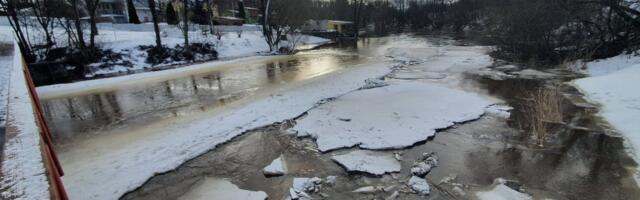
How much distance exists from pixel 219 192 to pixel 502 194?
12.8ft

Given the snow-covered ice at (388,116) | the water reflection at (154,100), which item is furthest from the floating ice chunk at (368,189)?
the water reflection at (154,100)

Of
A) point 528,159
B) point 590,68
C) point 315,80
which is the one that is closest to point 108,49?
point 315,80

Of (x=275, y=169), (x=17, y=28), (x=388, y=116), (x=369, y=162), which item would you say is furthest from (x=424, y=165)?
(x=17, y=28)

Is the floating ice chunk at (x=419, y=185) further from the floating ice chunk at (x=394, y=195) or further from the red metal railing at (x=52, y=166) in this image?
the red metal railing at (x=52, y=166)

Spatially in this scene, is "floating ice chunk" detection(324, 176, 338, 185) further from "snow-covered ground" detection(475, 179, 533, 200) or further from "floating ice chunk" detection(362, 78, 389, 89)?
"floating ice chunk" detection(362, 78, 389, 89)

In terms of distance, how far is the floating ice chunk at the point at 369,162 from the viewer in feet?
19.0

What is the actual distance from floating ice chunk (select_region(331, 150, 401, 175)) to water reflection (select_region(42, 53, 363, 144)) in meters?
5.18

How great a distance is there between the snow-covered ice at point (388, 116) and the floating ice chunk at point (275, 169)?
3.20 feet

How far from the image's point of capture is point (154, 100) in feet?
37.1

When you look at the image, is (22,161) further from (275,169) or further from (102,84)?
(102,84)

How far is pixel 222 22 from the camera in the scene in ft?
125

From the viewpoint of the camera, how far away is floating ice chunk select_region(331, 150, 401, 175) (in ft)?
19.0

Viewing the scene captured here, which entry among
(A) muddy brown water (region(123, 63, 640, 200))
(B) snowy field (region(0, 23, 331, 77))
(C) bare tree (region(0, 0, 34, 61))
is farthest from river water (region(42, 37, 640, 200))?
(B) snowy field (region(0, 23, 331, 77))

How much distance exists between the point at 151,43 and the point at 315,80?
14.0 meters
